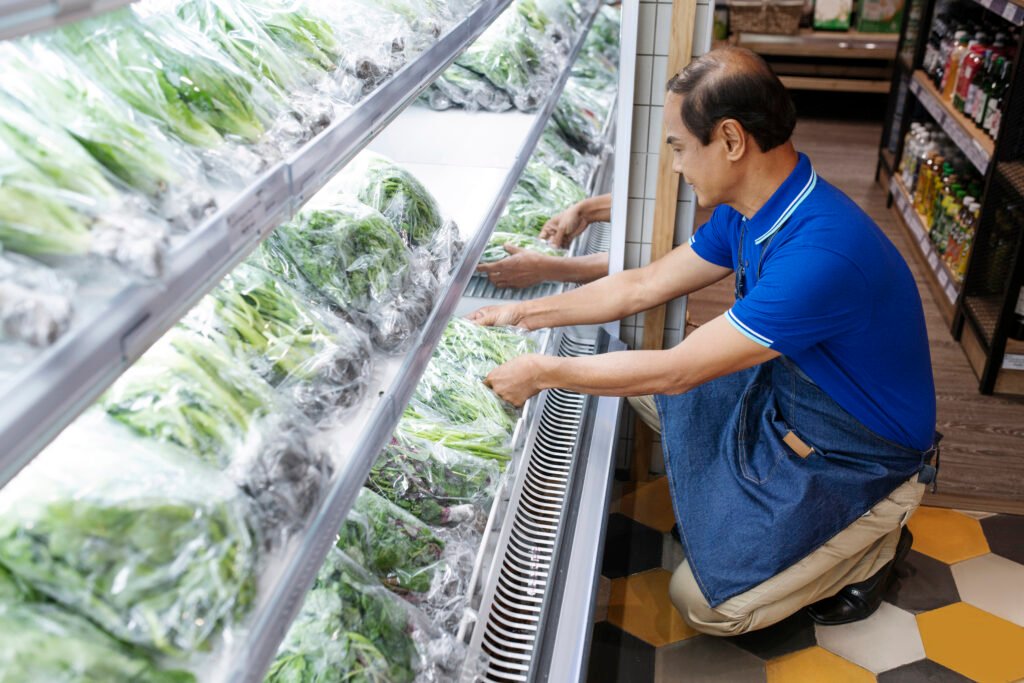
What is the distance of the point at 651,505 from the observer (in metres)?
3.25

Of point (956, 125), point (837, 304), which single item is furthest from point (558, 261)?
point (956, 125)

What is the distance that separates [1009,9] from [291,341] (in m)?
3.46

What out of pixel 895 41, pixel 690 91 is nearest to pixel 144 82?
pixel 690 91

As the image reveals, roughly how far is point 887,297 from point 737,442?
0.56 meters

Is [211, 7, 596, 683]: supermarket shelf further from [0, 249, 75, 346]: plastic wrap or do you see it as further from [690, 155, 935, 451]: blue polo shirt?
[690, 155, 935, 451]: blue polo shirt

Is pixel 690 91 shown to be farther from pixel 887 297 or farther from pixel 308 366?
pixel 308 366

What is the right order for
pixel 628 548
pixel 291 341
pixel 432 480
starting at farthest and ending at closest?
pixel 628 548 → pixel 432 480 → pixel 291 341

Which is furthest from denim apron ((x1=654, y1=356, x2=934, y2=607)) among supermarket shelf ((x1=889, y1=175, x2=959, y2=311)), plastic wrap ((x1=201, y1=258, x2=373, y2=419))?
supermarket shelf ((x1=889, y1=175, x2=959, y2=311))

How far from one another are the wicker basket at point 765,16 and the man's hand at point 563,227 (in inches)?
193

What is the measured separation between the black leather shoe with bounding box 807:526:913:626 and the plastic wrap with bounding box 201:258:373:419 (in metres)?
1.86

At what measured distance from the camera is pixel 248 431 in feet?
3.84

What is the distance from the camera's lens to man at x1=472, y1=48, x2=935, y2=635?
208 centimetres

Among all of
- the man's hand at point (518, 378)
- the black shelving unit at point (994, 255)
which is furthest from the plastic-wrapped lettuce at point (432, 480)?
the black shelving unit at point (994, 255)

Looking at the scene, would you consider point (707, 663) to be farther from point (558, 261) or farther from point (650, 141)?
point (650, 141)
